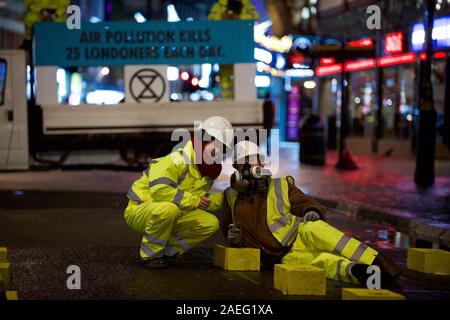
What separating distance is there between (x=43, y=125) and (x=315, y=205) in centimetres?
901

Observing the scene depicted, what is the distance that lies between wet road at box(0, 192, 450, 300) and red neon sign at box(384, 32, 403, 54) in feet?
47.2

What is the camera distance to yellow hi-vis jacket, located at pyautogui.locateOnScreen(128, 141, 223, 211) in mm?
7305

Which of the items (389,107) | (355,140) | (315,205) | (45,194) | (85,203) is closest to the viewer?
(315,205)

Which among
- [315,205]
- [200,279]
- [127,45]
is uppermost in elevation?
[127,45]

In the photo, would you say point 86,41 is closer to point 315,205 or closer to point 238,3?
point 238,3

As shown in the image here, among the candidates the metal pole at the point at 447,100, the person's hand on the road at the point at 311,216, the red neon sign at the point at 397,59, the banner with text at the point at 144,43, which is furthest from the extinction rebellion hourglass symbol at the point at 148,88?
the red neon sign at the point at 397,59

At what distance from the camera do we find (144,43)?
1491cm

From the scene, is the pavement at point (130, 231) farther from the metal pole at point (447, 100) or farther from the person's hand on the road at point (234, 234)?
the metal pole at point (447, 100)

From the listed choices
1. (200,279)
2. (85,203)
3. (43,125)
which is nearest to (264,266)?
(200,279)

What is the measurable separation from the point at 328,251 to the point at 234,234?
2.82 ft

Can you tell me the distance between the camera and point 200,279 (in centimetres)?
718

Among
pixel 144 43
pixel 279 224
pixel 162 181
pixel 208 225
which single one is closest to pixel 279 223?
pixel 279 224

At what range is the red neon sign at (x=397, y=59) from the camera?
992 inches

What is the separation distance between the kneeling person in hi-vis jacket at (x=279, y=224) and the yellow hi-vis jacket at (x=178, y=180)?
322 mm
